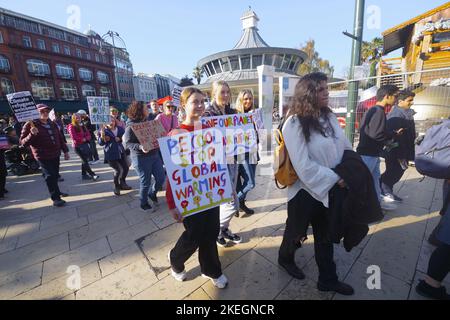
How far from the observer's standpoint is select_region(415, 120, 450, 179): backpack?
1887 millimetres

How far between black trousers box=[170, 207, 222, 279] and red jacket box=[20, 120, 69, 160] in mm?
3674

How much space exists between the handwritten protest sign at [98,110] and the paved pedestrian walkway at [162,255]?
2.94 meters

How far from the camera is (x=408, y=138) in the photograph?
3395 millimetres

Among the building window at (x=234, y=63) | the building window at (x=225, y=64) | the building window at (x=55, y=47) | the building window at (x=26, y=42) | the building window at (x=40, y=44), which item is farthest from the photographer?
the building window at (x=55, y=47)

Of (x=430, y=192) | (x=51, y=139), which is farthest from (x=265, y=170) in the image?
(x=51, y=139)

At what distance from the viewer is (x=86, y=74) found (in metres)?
40.5

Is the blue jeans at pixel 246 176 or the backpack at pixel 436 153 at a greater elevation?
the backpack at pixel 436 153

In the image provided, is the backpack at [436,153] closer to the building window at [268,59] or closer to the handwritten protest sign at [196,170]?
the handwritten protest sign at [196,170]

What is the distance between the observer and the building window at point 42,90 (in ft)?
105

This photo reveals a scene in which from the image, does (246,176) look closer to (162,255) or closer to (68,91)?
(162,255)

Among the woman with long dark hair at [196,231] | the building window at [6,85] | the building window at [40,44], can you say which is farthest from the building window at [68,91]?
the woman with long dark hair at [196,231]

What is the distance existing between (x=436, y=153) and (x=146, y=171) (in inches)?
148

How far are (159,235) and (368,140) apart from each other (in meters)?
3.40
